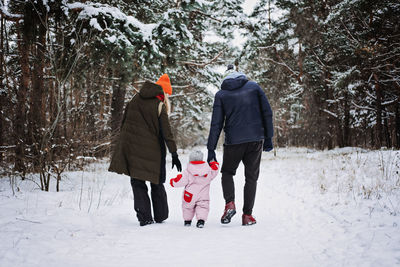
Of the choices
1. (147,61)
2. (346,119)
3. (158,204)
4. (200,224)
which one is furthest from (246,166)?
(346,119)

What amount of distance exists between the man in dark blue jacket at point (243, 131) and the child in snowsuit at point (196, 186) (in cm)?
20

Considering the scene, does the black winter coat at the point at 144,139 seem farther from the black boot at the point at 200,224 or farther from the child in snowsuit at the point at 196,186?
the black boot at the point at 200,224

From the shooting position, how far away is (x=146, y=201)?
347 cm

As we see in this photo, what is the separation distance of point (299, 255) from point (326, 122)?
631 inches


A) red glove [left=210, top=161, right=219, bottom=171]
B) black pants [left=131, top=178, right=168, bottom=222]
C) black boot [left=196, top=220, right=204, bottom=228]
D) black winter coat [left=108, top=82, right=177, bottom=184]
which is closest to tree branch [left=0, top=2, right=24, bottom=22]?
black winter coat [left=108, top=82, right=177, bottom=184]

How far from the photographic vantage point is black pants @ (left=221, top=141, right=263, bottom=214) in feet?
11.4

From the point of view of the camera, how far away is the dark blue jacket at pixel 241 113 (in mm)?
3469

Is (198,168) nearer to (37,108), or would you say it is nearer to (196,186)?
(196,186)

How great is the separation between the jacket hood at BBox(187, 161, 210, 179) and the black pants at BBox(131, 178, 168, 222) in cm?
54

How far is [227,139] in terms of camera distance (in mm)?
3582

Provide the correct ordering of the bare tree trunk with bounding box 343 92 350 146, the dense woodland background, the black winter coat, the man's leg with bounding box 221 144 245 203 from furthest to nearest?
1. the bare tree trunk with bounding box 343 92 350 146
2. the dense woodland background
3. the man's leg with bounding box 221 144 245 203
4. the black winter coat

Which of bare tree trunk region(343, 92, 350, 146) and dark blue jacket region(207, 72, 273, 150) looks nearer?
dark blue jacket region(207, 72, 273, 150)

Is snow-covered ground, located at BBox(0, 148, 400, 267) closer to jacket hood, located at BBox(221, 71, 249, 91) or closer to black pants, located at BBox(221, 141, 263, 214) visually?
black pants, located at BBox(221, 141, 263, 214)

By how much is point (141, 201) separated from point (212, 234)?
3.56 ft
